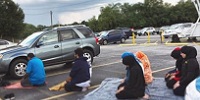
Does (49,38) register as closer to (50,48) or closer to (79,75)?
(50,48)

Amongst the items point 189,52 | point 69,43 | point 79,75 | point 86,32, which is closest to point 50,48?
point 69,43

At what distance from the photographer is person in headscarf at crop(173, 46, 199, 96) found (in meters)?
6.21

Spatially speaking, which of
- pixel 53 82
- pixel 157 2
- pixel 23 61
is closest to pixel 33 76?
pixel 53 82

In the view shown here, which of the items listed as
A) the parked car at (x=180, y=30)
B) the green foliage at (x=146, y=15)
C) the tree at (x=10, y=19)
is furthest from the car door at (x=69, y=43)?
the green foliage at (x=146, y=15)

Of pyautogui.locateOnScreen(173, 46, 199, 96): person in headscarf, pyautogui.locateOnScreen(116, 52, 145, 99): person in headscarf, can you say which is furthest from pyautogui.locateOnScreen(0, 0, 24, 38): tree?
pyautogui.locateOnScreen(173, 46, 199, 96): person in headscarf

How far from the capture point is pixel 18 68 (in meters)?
10.4

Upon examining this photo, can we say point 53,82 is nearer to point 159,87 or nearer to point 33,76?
point 33,76

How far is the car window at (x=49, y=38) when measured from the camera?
1109 cm

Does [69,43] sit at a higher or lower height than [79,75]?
higher

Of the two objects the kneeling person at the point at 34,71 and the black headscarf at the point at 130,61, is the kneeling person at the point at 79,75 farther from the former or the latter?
the black headscarf at the point at 130,61

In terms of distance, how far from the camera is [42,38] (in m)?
11.1

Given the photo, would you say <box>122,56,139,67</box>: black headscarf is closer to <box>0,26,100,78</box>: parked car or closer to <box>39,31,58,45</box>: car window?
<box>0,26,100,78</box>: parked car

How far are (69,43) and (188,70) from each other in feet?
20.6

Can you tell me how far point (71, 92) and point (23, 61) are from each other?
10.8 feet
